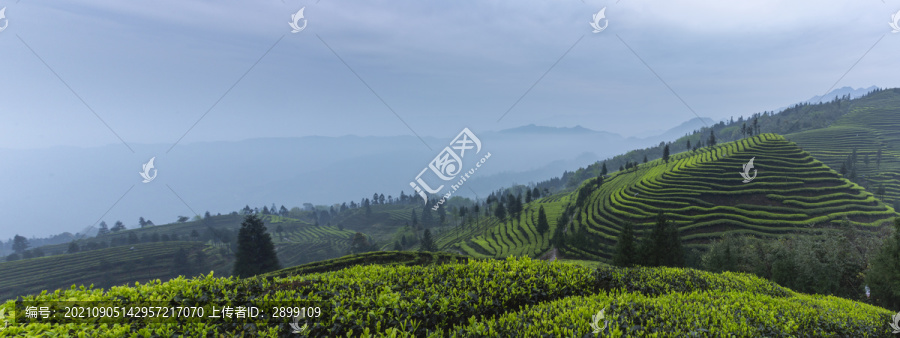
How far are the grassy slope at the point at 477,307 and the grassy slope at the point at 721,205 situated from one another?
37574 mm

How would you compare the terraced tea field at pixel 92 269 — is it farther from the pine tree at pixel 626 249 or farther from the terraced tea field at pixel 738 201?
the terraced tea field at pixel 738 201

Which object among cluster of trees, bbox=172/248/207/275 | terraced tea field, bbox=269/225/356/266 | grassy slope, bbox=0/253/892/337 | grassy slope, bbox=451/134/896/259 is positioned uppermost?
grassy slope, bbox=0/253/892/337

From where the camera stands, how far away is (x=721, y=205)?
48406mm

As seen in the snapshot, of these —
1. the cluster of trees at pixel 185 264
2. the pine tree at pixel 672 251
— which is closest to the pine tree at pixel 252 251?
the pine tree at pixel 672 251

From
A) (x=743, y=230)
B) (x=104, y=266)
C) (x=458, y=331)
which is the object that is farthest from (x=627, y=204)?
(x=104, y=266)

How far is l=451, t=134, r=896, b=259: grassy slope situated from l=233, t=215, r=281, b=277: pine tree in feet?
101

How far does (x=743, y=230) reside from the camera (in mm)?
41656

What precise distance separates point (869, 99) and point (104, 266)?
330722 mm

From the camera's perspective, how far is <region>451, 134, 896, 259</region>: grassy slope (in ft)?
142

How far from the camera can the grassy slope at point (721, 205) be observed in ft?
142

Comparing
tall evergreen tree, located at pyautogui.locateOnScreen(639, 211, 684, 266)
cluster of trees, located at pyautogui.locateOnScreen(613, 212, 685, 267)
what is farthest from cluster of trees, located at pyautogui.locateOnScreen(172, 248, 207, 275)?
tall evergreen tree, located at pyautogui.locateOnScreen(639, 211, 684, 266)

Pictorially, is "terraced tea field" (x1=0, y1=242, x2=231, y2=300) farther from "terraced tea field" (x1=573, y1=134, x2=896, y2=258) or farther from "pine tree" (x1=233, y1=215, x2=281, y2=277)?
"terraced tea field" (x1=573, y1=134, x2=896, y2=258)

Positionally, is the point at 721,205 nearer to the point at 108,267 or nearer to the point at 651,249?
the point at 651,249

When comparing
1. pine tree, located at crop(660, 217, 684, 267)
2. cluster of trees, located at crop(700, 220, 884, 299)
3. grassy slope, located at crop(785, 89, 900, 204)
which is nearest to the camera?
cluster of trees, located at crop(700, 220, 884, 299)
